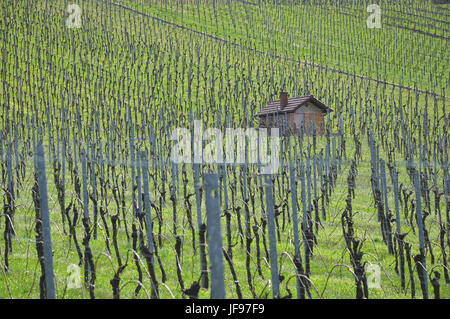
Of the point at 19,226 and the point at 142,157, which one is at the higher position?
the point at 142,157

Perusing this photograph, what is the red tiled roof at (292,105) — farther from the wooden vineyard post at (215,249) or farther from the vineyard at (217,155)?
the wooden vineyard post at (215,249)

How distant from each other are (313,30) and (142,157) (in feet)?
150

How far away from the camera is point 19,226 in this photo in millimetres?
10742

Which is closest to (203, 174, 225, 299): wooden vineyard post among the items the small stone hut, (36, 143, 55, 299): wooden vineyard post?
(36, 143, 55, 299): wooden vineyard post

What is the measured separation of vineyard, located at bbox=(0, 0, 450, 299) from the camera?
309 inches

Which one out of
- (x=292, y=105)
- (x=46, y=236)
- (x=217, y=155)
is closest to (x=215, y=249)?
(x=46, y=236)

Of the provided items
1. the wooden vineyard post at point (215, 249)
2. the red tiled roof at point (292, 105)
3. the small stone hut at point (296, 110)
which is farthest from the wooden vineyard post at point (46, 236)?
the small stone hut at point (296, 110)

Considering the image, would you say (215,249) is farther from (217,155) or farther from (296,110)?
(296,110)

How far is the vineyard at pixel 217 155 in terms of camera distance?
784 centimetres

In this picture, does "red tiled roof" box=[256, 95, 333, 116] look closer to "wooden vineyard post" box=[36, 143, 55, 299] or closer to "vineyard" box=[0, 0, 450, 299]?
"vineyard" box=[0, 0, 450, 299]

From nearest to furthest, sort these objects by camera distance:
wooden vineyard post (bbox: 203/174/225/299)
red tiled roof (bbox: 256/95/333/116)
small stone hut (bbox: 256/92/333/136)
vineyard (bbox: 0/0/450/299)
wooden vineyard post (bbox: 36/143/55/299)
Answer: wooden vineyard post (bbox: 203/174/225/299) → wooden vineyard post (bbox: 36/143/55/299) → vineyard (bbox: 0/0/450/299) → red tiled roof (bbox: 256/95/333/116) → small stone hut (bbox: 256/92/333/136)

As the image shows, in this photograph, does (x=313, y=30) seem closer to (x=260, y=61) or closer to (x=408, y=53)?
(x=408, y=53)

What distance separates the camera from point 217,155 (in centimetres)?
1440
